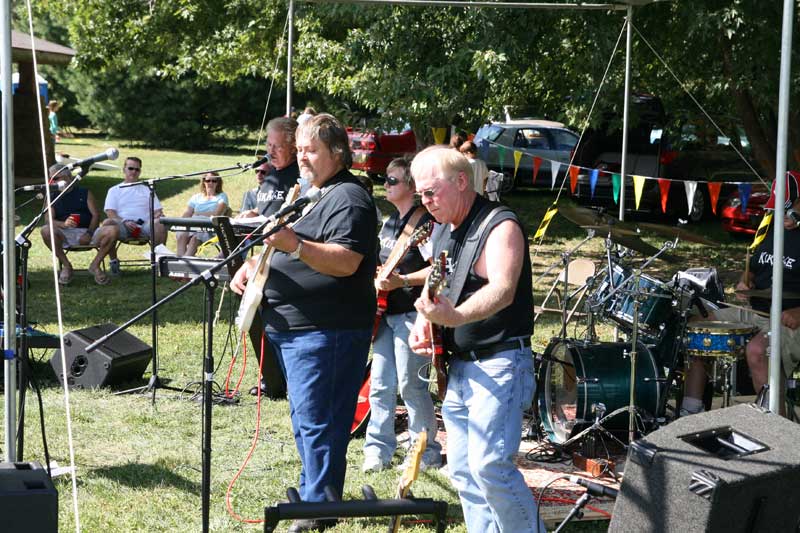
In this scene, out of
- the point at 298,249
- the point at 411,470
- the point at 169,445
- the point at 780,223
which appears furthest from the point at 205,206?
the point at 411,470

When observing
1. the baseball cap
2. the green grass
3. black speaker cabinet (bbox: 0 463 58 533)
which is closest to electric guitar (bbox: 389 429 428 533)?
black speaker cabinet (bbox: 0 463 58 533)

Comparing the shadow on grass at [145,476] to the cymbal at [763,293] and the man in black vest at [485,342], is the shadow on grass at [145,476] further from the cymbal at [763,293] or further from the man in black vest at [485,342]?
the cymbal at [763,293]

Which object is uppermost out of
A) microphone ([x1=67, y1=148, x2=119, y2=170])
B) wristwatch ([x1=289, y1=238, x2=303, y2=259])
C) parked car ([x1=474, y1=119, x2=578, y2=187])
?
parked car ([x1=474, y1=119, x2=578, y2=187])

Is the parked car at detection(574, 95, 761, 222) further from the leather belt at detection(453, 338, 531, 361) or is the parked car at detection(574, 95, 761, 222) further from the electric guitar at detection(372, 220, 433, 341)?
the leather belt at detection(453, 338, 531, 361)

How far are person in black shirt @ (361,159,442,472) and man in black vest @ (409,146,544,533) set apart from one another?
158cm

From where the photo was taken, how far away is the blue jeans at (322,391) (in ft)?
13.6

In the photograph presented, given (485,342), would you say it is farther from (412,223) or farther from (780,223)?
(412,223)

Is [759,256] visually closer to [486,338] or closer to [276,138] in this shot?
[276,138]

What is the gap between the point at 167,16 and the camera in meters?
17.1

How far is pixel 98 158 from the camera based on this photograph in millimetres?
4020

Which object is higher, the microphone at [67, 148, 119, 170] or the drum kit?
the microphone at [67, 148, 119, 170]

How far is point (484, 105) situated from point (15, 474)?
7.87 metres

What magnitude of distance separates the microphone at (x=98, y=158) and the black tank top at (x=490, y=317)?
138 centimetres

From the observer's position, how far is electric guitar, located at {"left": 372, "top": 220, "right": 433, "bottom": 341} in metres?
4.24
